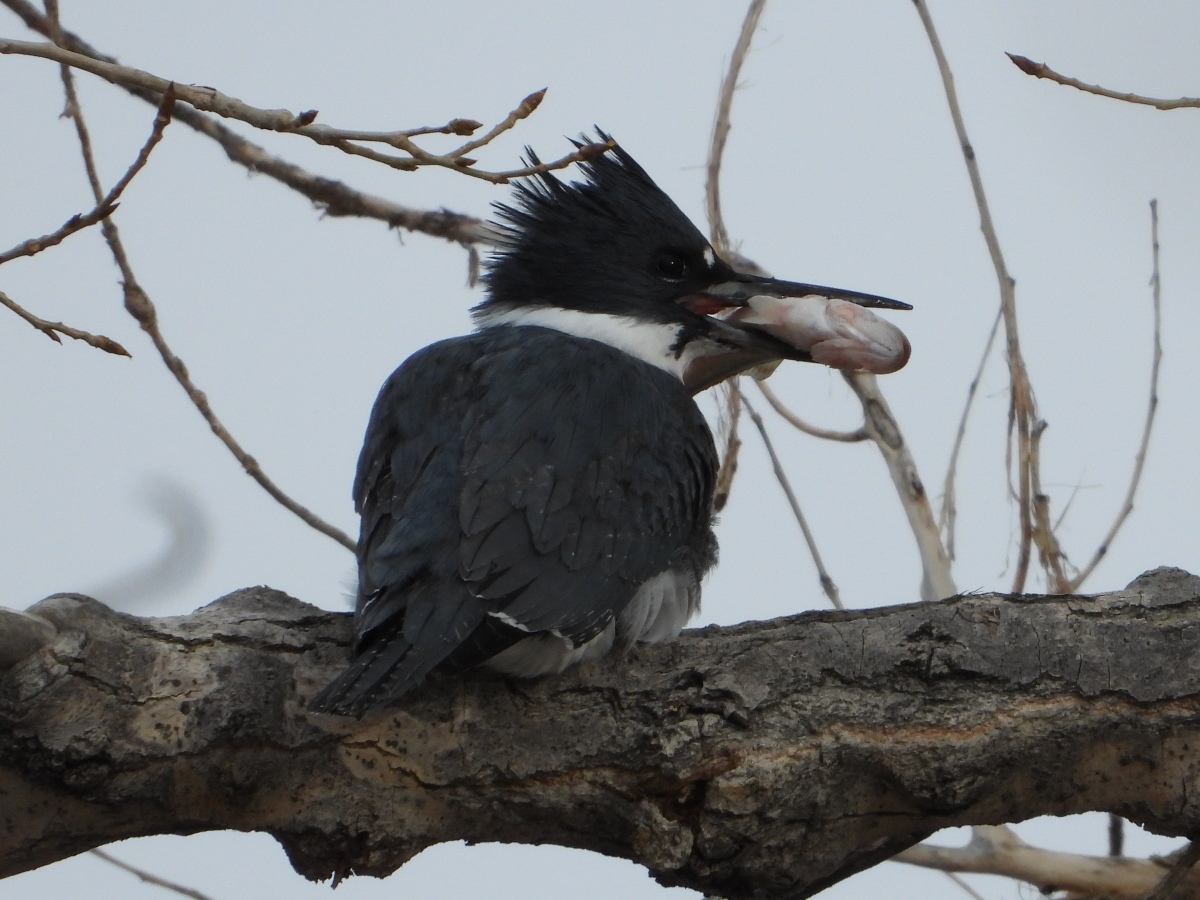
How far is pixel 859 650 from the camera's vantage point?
78.7 inches

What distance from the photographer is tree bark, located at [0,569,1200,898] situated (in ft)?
6.04

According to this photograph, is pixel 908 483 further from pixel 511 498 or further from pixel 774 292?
pixel 511 498

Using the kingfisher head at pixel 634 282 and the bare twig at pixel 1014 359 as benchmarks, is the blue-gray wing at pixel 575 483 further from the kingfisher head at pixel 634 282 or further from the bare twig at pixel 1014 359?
the bare twig at pixel 1014 359

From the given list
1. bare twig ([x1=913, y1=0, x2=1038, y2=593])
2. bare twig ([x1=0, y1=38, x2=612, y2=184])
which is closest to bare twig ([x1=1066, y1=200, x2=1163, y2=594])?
bare twig ([x1=913, y1=0, x2=1038, y2=593])

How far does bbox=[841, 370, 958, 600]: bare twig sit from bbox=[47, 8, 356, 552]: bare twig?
46.8 inches

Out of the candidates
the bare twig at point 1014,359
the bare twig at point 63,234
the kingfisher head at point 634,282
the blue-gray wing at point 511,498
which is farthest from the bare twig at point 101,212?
the bare twig at point 1014,359

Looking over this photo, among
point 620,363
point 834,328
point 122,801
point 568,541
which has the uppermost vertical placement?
point 834,328

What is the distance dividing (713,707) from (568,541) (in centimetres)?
33

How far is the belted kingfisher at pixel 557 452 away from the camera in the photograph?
1.94 metres

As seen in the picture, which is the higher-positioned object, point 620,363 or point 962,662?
point 620,363

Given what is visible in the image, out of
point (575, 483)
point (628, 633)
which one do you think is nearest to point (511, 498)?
point (575, 483)

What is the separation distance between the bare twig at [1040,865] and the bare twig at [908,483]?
50 cm

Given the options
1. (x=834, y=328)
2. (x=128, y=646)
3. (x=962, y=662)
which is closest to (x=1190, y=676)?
(x=962, y=662)

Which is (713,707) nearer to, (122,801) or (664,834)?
(664,834)
